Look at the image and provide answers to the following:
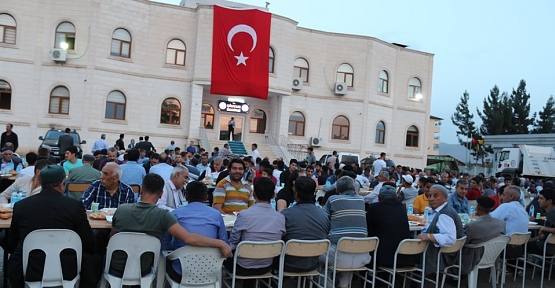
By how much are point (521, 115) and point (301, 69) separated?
34087mm

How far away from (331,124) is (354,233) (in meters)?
23.5

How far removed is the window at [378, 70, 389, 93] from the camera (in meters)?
30.0

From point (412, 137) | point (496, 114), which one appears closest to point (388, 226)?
point (412, 137)

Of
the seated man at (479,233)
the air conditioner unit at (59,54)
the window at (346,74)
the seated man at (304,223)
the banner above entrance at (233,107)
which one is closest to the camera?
the seated man at (304,223)

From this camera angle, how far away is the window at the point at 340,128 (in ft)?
94.8

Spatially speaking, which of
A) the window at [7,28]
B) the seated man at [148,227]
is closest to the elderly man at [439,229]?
the seated man at [148,227]

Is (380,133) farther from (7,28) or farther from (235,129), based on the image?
(7,28)

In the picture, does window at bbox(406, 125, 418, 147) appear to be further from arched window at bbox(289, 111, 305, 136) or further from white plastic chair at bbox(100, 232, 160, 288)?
white plastic chair at bbox(100, 232, 160, 288)

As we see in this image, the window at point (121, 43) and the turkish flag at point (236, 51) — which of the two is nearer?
the window at point (121, 43)

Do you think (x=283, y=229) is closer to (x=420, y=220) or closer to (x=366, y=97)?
(x=420, y=220)

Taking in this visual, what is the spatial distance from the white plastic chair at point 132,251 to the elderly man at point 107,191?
6.16 feet

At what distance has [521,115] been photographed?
5019 cm

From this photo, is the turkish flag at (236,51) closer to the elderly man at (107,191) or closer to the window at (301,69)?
the window at (301,69)

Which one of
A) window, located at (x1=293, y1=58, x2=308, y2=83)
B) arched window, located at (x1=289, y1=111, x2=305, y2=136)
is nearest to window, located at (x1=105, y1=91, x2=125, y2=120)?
arched window, located at (x1=289, y1=111, x2=305, y2=136)
